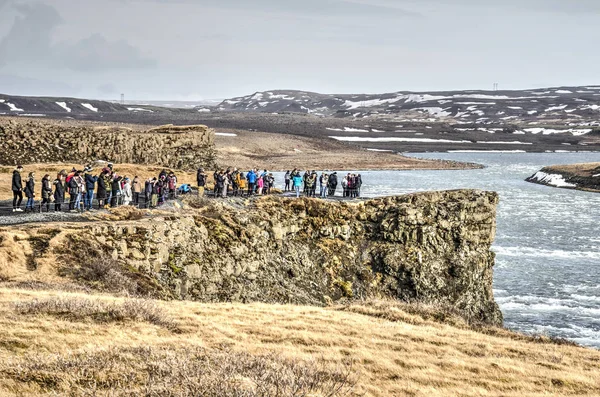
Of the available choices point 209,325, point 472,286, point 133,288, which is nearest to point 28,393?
point 209,325

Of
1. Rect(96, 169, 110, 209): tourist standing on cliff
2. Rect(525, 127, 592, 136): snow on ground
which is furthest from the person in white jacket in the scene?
Rect(525, 127, 592, 136): snow on ground

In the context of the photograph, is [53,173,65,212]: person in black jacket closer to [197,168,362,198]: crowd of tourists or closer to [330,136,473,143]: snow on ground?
[197,168,362,198]: crowd of tourists

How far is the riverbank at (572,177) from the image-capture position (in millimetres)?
84188

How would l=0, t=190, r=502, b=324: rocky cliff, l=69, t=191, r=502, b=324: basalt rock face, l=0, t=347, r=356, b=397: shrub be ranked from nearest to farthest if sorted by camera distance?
1. l=0, t=347, r=356, b=397: shrub
2. l=0, t=190, r=502, b=324: rocky cliff
3. l=69, t=191, r=502, b=324: basalt rock face

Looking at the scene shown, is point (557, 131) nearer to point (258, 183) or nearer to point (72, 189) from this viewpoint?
point (258, 183)

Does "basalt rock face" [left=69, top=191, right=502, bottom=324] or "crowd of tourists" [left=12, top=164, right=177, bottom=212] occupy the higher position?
"crowd of tourists" [left=12, top=164, right=177, bottom=212]

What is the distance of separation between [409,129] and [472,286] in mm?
160791

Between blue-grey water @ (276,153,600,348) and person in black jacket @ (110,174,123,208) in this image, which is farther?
blue-grey water @ (276,153,600,348)

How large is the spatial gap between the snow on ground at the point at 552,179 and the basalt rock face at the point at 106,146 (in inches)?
2001

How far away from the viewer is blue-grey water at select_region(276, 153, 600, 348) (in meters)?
30.9

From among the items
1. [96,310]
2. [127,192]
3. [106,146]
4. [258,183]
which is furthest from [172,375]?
[106,146]

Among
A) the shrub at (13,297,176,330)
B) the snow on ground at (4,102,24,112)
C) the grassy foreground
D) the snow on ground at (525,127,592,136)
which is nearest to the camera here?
the grassy foreground

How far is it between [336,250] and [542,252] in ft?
60.6

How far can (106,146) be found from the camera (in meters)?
54.4
